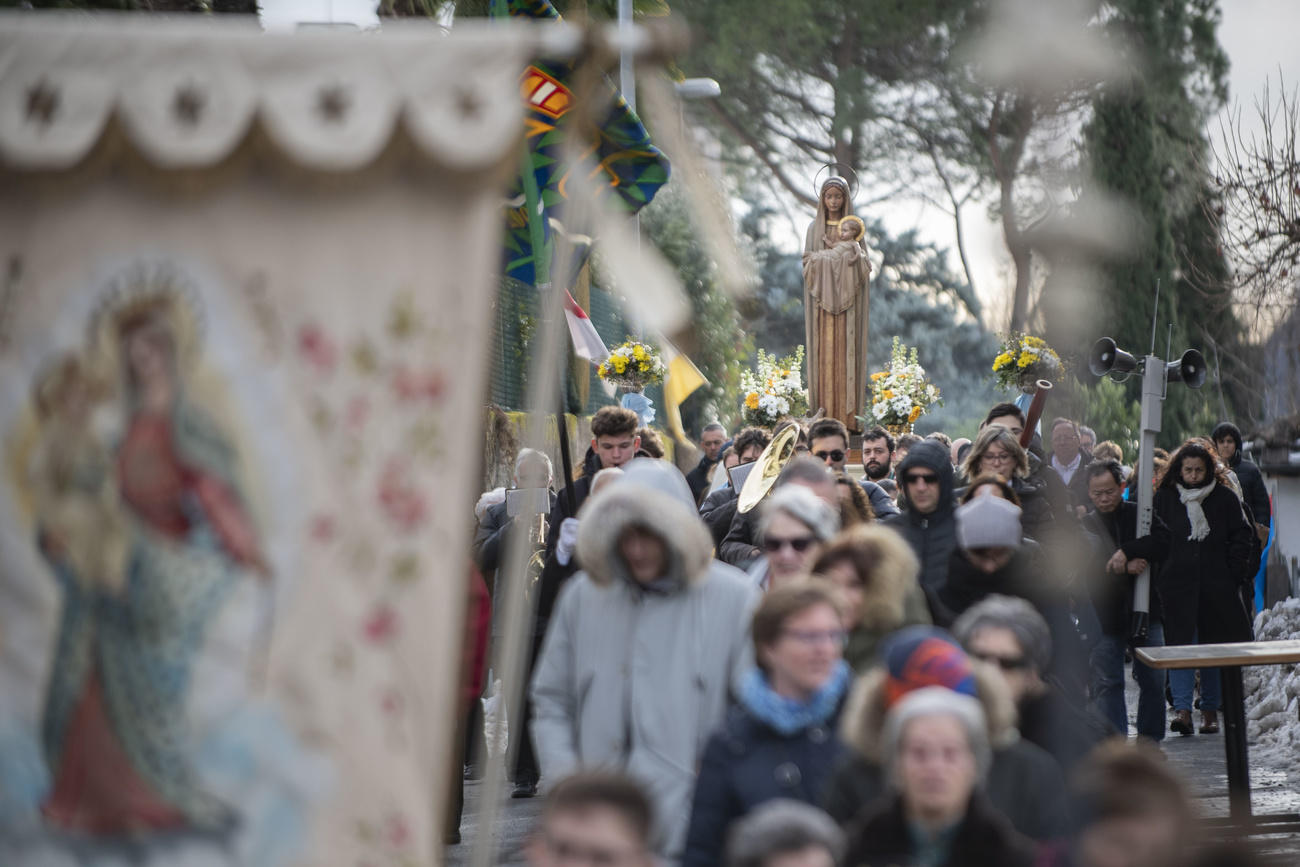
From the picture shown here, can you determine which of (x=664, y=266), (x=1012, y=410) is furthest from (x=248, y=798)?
(x=1012, y=410)

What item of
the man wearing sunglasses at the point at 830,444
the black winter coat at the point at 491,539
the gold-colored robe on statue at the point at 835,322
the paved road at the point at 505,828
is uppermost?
the gold-colored robe on statue at the point at 835,322

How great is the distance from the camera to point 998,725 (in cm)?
366

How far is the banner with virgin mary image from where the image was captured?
2779mm

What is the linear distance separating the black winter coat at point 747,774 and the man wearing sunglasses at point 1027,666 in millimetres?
642

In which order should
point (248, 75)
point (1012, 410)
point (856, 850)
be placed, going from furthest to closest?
point (1012, 410) → point (856, 850) → point (248, 75)

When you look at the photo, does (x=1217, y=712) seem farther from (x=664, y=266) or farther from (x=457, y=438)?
(x=457, y=438)

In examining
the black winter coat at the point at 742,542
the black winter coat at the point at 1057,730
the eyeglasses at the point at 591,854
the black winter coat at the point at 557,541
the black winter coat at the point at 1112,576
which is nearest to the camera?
the eyeglasses at the point at 591,854

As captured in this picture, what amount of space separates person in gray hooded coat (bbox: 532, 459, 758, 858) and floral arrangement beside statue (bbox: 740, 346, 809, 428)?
9.55 meters

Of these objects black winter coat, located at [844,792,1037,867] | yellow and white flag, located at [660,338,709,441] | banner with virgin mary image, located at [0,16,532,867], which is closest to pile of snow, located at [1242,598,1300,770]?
yellow and white flag, located at [660,338,709,441]

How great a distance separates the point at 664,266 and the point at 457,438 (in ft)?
3.09

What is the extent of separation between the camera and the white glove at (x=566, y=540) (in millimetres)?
7324

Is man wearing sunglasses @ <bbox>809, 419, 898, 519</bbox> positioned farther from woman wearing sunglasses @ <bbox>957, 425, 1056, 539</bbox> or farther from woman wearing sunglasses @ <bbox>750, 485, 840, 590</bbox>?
woman wearing sunglasses @ <bbox>750, 485, 840, 590</bbox>

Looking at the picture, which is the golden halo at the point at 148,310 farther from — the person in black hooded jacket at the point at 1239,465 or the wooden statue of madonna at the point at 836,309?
the wooden statue of madonna at the point at 836,309

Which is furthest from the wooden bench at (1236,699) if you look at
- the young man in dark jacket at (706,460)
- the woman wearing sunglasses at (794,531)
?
the young man in dark jacket at (706,460)
